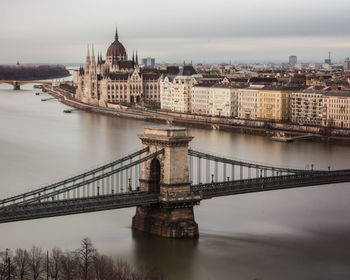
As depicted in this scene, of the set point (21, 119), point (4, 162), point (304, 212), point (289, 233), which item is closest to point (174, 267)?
point (289, 233)

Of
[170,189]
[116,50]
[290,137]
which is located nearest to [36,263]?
[170,189]

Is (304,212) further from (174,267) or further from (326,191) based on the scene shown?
(174,267)

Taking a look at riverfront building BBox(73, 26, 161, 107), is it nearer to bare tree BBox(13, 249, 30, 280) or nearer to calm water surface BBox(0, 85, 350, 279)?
calm water surface BBox(0, 85, 350, 279)

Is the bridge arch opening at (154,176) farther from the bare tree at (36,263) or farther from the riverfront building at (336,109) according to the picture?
the riverfront building at (336,109)

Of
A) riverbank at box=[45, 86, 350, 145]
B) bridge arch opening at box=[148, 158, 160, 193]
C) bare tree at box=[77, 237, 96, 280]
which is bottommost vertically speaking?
riverbank at box=[45, 86, 350, 145]

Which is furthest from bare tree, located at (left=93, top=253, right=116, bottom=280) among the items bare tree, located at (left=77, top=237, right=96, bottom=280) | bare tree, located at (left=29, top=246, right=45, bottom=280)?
bare tree, located at (left=29, top=246, right=45, bottom=280)

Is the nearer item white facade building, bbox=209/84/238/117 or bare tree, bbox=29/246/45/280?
bare tree, bbox=29/246/45/280
